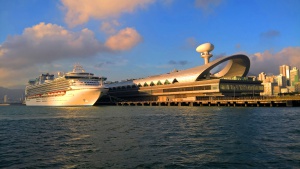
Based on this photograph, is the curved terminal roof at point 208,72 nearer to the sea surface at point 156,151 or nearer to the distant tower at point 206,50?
the distant tower at point 206,50

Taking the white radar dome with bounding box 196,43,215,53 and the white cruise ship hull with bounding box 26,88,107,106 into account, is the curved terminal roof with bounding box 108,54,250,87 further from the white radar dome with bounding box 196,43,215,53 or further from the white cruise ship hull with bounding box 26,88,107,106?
the white cruise ship hull with bounding box 26,88,107,106

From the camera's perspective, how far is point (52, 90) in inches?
4870

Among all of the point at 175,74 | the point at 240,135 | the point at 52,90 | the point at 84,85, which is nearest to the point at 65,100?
the point at 84,85

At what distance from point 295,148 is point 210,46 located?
122595 millimetres

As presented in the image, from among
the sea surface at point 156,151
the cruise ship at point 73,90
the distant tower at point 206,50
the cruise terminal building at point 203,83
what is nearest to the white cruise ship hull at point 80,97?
the cruise ship at point 73,90

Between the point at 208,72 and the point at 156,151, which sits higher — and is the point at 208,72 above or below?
above

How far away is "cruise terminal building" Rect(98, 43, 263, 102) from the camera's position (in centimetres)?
12106

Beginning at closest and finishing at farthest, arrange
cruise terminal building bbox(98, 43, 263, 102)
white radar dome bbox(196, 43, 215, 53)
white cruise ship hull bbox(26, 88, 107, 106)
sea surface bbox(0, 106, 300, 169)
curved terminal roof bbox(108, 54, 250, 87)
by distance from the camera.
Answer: sea surface bbox(0, 106, 300, 169) → white cruise ship hull bbox(26, 88, 107, 106) → cruise terminal building bbox(98, 43, 263, 102) → curved terminal roof bbox(108, 54, 250, 87) → white radar dome bbox(196, 43, 215, 53)

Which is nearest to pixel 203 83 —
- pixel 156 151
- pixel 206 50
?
pixel 206 50

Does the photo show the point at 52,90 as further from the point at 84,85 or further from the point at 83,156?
the point at 83,156

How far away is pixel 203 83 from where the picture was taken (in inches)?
4926

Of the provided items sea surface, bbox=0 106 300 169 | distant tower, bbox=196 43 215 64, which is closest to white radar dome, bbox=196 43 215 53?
distant tower, bbox=196 43 215 64

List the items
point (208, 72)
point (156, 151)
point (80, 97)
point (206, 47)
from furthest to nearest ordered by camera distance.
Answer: point (206, 47) → point (208, 72) → point (80, 97) → point (156, 151)

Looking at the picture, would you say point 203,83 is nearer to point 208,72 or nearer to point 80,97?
point 208,72
